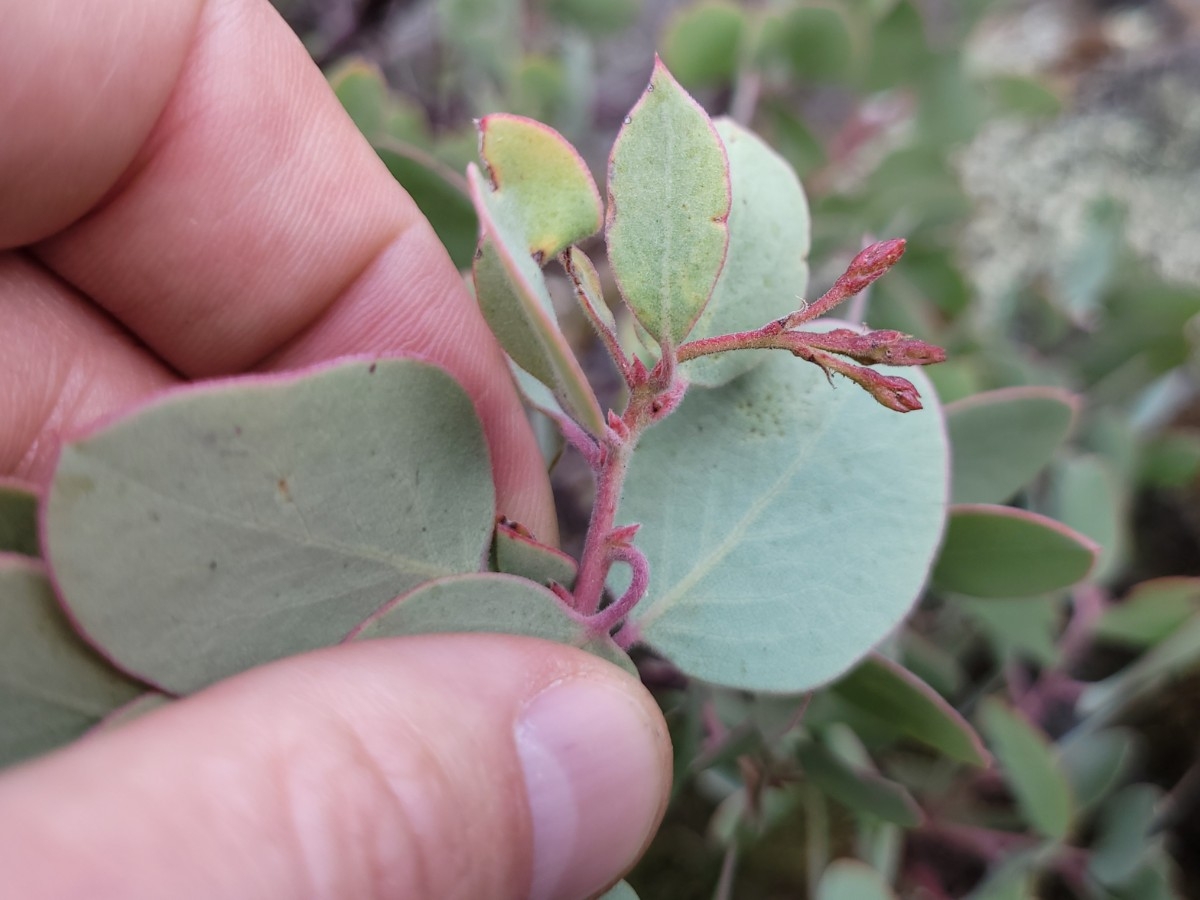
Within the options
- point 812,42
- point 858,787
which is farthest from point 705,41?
point 858,787

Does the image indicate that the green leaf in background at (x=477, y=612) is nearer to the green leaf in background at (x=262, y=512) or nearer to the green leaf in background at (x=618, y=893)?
the green leaf in background at (x=262, y=512)

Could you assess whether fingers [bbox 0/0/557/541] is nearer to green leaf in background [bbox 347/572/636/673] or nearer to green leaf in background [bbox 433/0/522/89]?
green leaf in background [bbox 347/572/636/673]

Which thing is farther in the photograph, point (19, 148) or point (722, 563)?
point (19, 148)

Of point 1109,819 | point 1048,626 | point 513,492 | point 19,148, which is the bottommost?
point 1109,819

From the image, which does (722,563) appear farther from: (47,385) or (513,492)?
(47,385)

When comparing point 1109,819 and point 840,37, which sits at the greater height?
point 840,37

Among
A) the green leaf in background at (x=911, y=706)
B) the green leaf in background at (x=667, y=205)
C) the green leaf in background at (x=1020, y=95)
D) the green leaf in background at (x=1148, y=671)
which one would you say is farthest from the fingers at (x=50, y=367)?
the green leaf in background at (x=1020, y=95)

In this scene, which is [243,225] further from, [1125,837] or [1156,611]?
[1125,837]

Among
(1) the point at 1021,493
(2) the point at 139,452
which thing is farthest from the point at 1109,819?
(2) the point at 139,452
